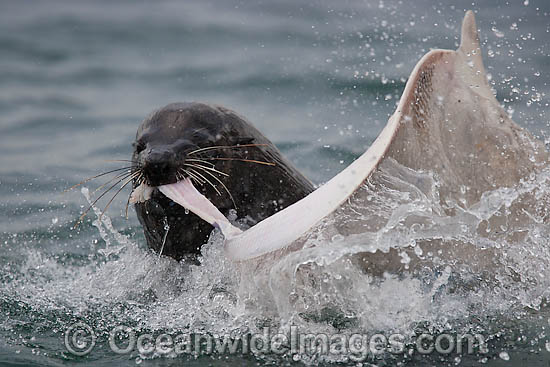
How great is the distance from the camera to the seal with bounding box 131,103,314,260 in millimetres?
3576

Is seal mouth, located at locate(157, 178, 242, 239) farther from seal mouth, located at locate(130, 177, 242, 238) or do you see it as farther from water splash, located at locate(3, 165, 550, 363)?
water splash, located at locate(3, 165, 550, 363)

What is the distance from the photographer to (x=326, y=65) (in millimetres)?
8094

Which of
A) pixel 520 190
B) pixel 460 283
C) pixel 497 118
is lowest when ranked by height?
pixel 460 283

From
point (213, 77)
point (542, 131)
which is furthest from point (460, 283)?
point (213, 77)

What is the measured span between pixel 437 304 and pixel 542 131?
8.32 ft

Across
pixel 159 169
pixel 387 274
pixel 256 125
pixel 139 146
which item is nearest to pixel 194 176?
pixel 159 169

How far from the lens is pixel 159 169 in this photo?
3.33 meters

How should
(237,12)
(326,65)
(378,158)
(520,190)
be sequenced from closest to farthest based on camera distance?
(378,158) → (520,190) → (326,65) → (237,12)

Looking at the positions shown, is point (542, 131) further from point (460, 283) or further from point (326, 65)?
point (326, 65)

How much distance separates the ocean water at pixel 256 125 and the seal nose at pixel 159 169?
482 mm

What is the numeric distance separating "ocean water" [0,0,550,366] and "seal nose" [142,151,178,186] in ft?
1.58

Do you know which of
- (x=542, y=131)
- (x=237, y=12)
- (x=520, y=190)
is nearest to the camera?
(x=520, y=190)

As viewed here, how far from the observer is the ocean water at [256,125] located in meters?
3.20

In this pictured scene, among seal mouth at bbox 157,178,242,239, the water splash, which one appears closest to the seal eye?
seal mouth at bbox 157,178,242,239
